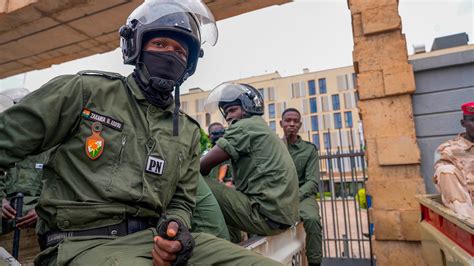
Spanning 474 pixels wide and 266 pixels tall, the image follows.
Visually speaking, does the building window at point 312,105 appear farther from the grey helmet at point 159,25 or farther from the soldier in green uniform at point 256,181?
the grey helmet at point 159,25

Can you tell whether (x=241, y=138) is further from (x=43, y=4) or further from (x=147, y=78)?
(x=43, y=4)

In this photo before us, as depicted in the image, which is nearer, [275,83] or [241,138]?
[241,138]

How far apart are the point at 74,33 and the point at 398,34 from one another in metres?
4.70

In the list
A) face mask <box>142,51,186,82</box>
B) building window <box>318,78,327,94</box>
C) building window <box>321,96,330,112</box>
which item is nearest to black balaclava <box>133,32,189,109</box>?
face mask <box>142,51,186,82</box>

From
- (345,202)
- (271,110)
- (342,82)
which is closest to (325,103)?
(342,82)

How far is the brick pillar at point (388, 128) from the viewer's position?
396 centimetres

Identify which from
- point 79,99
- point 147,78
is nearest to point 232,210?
point 147,78

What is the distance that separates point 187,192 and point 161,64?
70 cm

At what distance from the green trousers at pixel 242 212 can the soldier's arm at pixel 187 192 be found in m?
0.88

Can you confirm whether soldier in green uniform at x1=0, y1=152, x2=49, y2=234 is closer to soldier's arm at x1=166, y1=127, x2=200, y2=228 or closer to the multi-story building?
soldier's arm at x1=166, y1=127, x2=200, y2=228

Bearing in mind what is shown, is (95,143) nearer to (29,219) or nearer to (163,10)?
(163,10)

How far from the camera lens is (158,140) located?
5.05 ft

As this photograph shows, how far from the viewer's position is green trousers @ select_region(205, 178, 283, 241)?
98.8 inches

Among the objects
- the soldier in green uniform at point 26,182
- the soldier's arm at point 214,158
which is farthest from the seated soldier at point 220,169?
the soldier in green uniform at point 26,182
